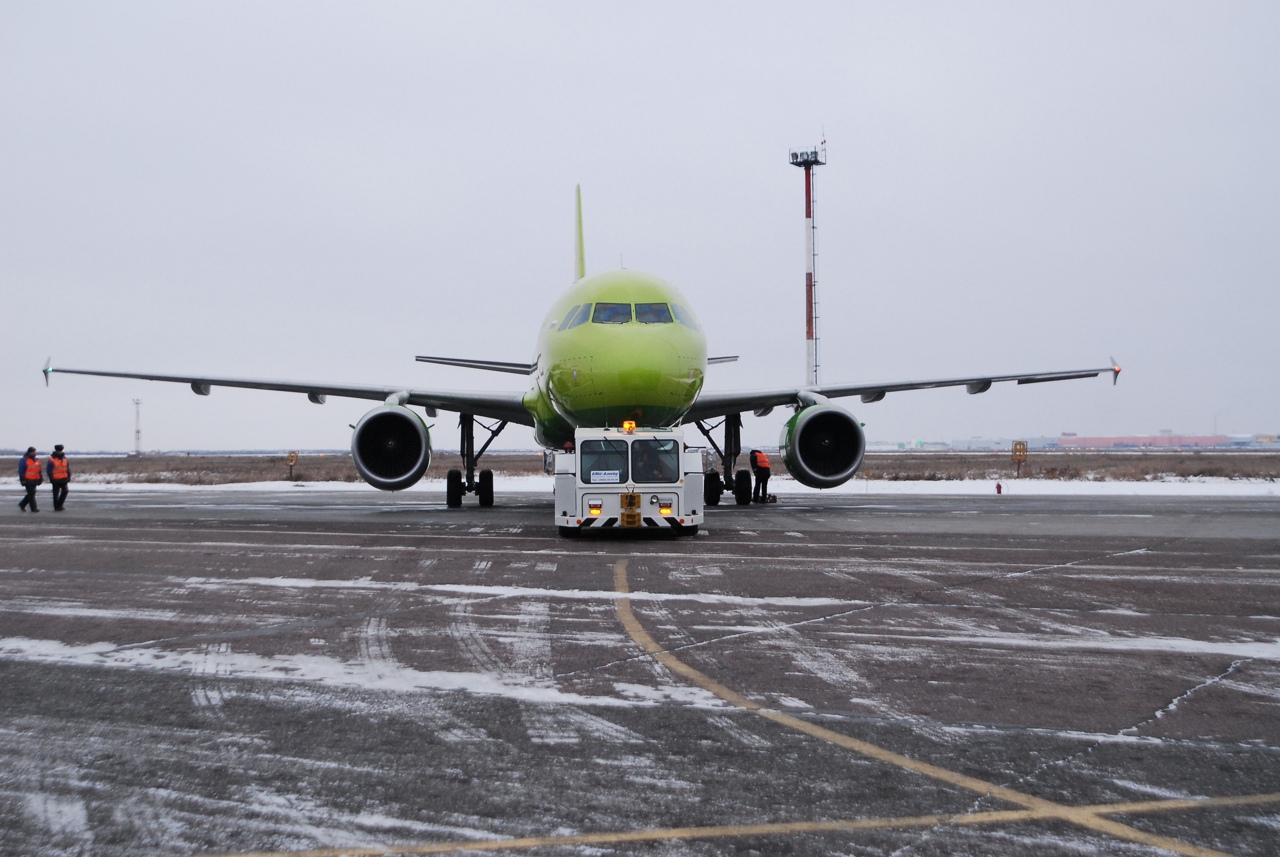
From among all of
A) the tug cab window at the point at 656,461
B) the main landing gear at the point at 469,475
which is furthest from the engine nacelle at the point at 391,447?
the tug cab window at the point at 656,461

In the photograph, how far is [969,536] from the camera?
13.5m

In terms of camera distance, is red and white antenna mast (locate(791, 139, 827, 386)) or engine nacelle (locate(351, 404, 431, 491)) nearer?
engine nacelle (locate(351, 404, 431, 491))

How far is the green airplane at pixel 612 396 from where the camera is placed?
14.5 m

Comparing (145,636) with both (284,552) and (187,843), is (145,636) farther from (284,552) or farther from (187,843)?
(284,552)

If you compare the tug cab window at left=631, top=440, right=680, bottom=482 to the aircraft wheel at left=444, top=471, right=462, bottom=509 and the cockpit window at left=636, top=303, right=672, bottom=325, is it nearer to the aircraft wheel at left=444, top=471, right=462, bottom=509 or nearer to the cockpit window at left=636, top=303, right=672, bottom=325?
the cockpit window at left=636, top=303, right=672, bottom=325

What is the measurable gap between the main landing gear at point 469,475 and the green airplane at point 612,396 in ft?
0.15

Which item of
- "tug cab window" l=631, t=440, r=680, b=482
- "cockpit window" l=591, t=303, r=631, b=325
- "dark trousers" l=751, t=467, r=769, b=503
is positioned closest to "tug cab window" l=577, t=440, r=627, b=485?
"tug cab window" l=631, t=440, r=680, b=482

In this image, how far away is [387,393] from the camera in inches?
785

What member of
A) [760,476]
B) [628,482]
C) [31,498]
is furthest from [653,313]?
[31,498]

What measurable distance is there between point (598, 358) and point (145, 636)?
29.0 ft

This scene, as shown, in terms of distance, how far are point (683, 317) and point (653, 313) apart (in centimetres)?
71

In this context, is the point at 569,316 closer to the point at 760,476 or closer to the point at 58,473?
the point at 760,476

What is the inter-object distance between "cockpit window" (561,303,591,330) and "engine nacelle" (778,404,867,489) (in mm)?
5079

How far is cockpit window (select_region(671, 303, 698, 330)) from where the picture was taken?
604 inches
